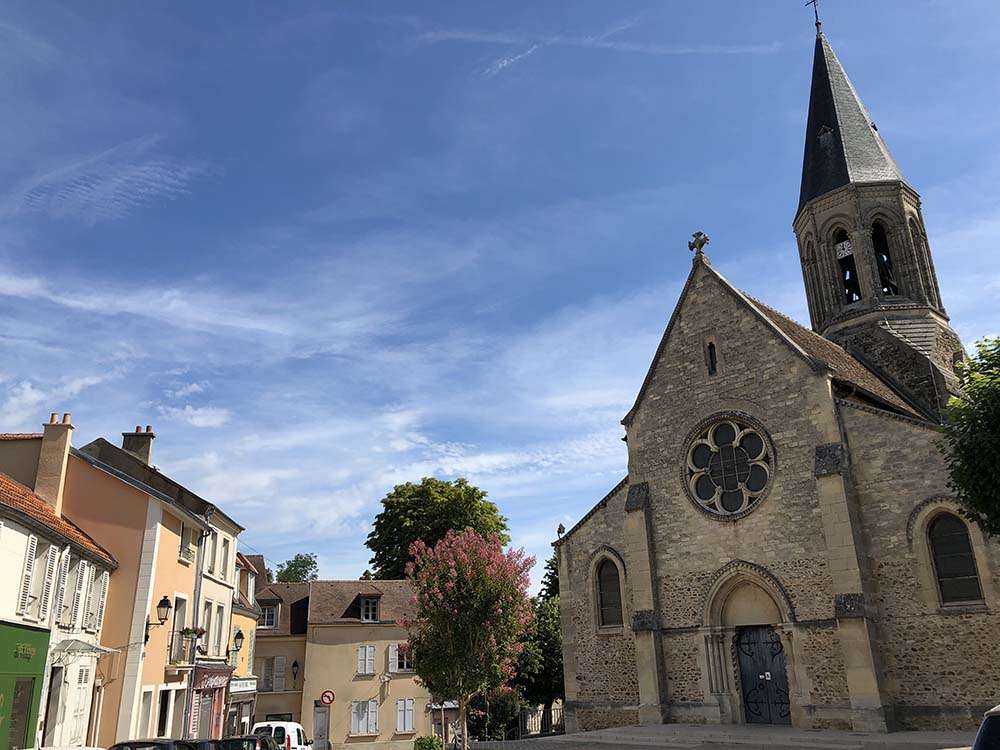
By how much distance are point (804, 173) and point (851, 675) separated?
21.7m

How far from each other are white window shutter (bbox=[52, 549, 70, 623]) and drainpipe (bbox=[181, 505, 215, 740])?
22.3 ft

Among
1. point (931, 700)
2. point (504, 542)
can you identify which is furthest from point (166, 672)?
point (504, 542)

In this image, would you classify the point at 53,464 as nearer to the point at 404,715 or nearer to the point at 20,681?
the point at 20,681

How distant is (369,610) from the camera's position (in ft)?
118

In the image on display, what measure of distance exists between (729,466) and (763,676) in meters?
5.75

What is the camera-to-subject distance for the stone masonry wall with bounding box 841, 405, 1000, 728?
1717 cm

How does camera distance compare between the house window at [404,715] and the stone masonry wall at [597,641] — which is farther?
the house window at [404,715]

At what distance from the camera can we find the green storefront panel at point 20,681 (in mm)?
14008

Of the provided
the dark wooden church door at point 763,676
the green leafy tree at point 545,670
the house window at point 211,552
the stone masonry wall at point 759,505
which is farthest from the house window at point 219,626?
the dark wooden church door at point 763,676

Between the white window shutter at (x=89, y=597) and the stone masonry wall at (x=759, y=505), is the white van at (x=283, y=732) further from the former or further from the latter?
the stone masonry wall at (x=759, y=505)

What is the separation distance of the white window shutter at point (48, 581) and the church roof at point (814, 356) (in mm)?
16384

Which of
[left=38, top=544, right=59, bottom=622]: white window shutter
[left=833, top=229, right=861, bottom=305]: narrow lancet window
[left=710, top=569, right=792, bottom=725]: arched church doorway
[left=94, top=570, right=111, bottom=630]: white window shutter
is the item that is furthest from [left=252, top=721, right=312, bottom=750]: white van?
[left=833, top=229, right=861, bottom=305]: narrow lancet window

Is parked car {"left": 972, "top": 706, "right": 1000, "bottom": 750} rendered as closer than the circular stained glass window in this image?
Yes

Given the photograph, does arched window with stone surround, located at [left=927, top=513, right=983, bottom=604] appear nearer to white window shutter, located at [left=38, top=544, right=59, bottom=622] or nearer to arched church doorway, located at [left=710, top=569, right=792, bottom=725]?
arched church doorway, located at [left=710, top=569, right=792, bottom=725]
